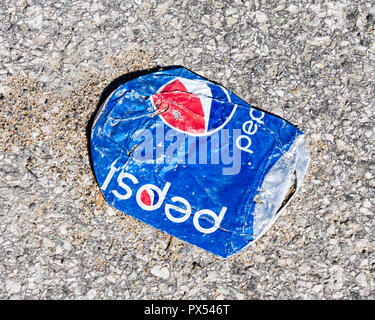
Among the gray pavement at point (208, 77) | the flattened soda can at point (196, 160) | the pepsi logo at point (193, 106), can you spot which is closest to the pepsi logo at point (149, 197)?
the flattened soda can at point (196, 160)

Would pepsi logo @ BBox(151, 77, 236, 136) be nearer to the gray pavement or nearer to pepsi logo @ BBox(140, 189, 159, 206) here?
the gray pavement

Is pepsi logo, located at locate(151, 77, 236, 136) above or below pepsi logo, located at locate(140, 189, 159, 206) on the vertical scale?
above

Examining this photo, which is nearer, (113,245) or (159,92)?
(113,245)

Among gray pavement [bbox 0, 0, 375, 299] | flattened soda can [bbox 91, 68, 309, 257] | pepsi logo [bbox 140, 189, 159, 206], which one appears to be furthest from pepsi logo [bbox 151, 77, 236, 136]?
pepsi logo [bbox 140, 189, 159, 206]

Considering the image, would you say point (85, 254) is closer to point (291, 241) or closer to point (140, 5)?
point (291, 241)
